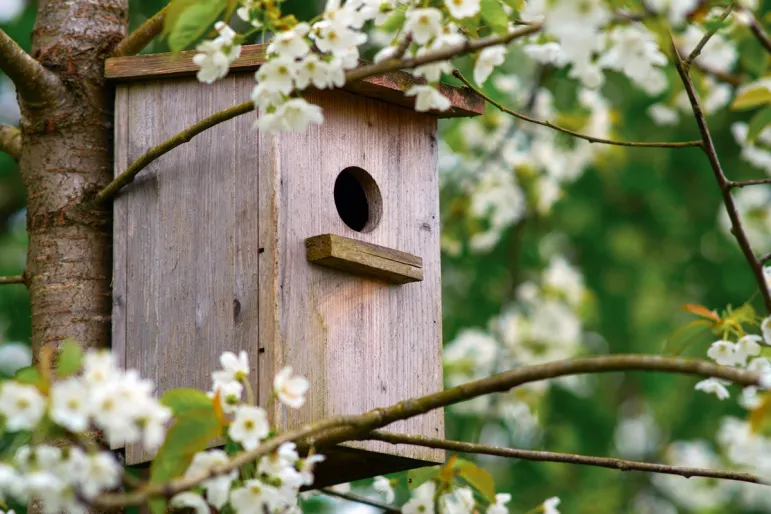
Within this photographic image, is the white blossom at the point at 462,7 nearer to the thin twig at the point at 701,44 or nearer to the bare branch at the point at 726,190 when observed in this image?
the bare branch at the point at 726,190

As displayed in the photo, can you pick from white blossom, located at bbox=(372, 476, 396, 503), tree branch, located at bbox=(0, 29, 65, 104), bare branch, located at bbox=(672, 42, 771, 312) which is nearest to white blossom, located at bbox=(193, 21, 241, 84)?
bare branch, located at bbox=(672, 42, 771, 312)

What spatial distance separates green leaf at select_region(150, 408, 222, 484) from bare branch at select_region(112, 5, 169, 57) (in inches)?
62.3

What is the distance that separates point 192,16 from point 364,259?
108 centimetres

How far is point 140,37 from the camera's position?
3473 millimetres

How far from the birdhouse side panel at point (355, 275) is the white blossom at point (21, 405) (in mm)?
1185

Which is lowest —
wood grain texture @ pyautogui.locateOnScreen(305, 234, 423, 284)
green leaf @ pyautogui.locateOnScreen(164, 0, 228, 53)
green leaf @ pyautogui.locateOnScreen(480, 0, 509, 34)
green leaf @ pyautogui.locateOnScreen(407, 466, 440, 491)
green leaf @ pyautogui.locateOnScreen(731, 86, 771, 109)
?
green leaf @ pyautogui.locateOnScreen(407, 466, 440, 491)

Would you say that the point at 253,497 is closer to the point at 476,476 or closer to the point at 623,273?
the point at 476,476

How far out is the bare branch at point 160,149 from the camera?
2879 mm

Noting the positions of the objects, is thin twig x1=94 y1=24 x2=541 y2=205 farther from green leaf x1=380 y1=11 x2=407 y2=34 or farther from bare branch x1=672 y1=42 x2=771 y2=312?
bare branch x1=672 y1=42 x2=771 y2=312

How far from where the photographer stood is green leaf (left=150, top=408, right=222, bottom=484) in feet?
6.91

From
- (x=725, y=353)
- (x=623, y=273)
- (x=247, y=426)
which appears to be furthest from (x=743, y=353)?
(x=623, y=273)

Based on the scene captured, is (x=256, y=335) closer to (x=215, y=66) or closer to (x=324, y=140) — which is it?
(x=324, y=140)

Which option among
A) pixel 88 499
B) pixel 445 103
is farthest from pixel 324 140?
A: pixel 88 499

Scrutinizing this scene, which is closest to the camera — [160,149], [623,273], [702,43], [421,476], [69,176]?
[702,43]
